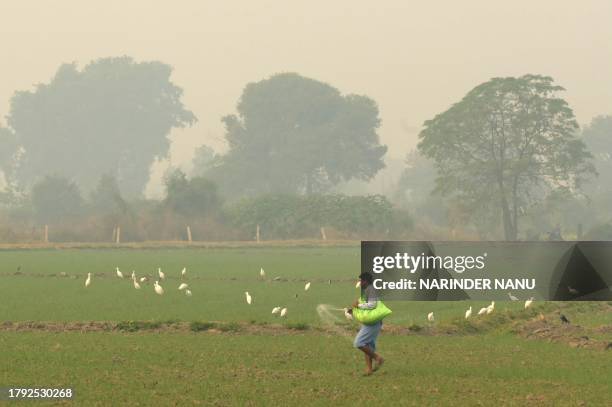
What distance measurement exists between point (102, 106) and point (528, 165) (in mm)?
105909

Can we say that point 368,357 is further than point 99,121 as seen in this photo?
No

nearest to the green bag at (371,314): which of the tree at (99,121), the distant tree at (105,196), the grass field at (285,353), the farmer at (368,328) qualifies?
the farmer at (368,328)

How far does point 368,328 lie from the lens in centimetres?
1852

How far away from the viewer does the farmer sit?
1823cm

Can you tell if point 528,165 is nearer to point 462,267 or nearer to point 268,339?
point 462,267

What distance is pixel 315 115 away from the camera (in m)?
155

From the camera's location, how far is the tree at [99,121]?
177875 millimetres

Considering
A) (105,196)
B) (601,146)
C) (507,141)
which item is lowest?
(105,196)

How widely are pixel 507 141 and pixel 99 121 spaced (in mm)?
99271

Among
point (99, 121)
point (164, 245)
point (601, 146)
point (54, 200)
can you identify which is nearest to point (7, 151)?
point (99, 121)

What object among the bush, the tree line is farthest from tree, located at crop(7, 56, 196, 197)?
the bush

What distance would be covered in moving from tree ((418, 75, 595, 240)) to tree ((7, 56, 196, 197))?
8275 cm

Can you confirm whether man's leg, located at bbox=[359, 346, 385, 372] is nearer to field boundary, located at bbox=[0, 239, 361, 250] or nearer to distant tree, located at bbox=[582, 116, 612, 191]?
field boundary, located at bbox=[0, 239, 361, 250]

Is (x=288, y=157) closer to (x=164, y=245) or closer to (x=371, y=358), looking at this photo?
(x=164, y=245)
